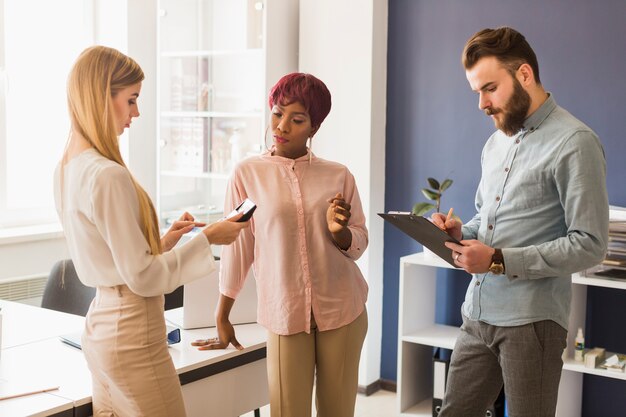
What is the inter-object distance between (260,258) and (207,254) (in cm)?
37

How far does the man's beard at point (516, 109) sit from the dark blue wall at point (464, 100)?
5.81 feet

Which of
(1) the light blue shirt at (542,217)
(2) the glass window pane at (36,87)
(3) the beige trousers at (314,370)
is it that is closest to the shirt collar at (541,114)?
(1) the light blue shirt at (542,217)

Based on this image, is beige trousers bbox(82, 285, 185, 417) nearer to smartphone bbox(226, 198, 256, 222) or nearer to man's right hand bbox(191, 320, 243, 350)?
smartphone bbox(226, 198, 256, 222)

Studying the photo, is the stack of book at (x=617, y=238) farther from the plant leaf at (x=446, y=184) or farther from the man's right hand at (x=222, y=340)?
the man's right hand at (x=222, y=340)

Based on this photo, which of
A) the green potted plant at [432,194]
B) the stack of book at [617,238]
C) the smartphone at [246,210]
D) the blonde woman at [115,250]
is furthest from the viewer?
the green potted plant at [432,194]

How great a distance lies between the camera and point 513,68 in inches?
78.9

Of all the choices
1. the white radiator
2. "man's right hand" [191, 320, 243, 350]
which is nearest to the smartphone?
"man's right hand" [191, 320, 243, 350]

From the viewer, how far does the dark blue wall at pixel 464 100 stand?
11.8ft

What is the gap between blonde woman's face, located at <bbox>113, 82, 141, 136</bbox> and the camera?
6.06ft

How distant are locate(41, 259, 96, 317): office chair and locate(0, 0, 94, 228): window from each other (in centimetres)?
115

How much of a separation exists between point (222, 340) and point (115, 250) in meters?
0.74

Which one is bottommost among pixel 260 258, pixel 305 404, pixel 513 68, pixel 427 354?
pixel 427 354

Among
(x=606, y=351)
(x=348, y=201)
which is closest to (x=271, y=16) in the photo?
(x=348, y=201)

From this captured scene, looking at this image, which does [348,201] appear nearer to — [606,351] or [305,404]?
[305,404]
